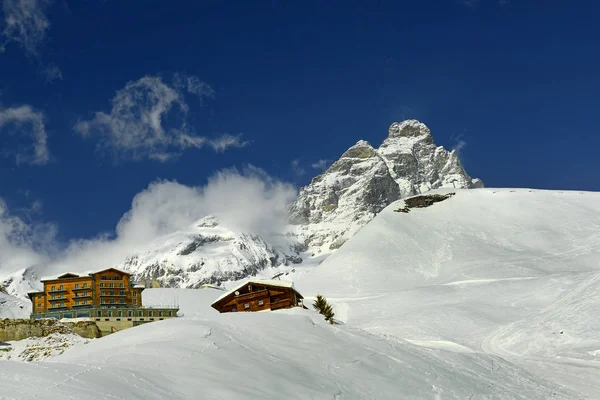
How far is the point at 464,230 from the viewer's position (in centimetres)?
11706

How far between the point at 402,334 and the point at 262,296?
1435cm

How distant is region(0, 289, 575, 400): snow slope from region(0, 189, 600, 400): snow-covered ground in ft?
0.23

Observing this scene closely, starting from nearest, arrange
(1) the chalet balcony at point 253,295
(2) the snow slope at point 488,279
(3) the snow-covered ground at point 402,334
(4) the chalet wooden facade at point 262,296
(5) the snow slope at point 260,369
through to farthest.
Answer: (5) the snow slope at point 260,369
(3) the snow-covered ground at point 402,334
(2) the snow slope at point 488,279
(4) the chalet wooden facade at point 262,296
(1) the chalet balcony at point 253,295

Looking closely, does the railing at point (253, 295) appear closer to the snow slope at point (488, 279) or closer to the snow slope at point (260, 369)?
the snow slope at point (488, 279)

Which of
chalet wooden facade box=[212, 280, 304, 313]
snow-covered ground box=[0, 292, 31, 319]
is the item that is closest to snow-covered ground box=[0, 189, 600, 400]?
chalet wooden facade box=[212, 280, 304, 313]

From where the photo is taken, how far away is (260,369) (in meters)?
16.7

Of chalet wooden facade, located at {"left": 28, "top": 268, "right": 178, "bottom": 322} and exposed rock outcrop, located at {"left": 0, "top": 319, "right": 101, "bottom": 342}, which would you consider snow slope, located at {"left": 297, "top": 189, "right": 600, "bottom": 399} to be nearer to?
exposed rock outcrop, located at {"left": 0, "top": 319, "right": 101, "bottom": 342}

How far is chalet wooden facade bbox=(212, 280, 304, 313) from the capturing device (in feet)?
183

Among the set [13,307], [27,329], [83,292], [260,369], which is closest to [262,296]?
[27,329]

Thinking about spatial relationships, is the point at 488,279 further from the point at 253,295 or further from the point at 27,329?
the point at 27,329

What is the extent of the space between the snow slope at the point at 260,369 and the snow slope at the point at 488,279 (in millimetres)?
5853

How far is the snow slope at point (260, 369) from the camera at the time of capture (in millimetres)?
12359

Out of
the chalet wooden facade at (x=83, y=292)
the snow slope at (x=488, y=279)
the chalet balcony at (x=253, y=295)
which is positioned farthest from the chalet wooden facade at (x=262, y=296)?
the chalet wooden facade at (x=83, y=292)

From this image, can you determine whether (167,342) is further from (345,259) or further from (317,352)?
(345,259)
